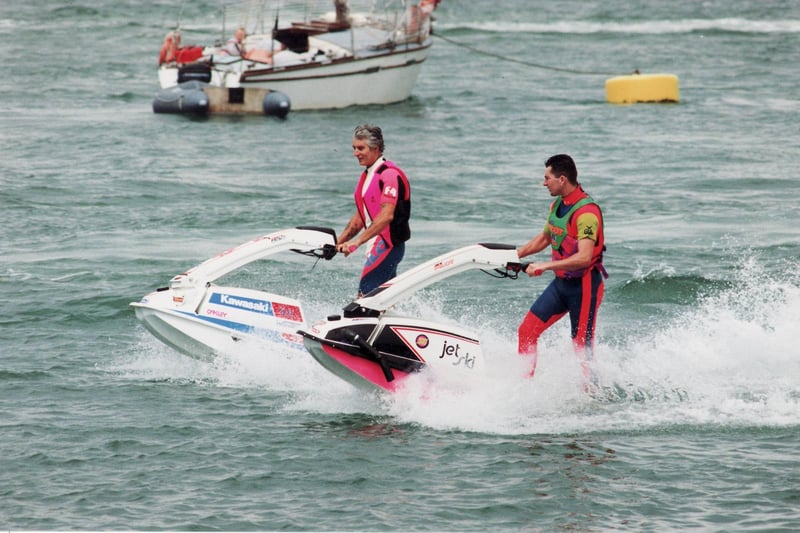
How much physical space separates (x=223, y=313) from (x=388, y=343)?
1835 mm

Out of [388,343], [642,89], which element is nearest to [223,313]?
[388,343]

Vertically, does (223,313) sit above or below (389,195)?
below

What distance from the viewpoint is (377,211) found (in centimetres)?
993

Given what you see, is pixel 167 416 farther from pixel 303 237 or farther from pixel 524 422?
pixel 524 422

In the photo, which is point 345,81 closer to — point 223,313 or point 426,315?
point 426,315

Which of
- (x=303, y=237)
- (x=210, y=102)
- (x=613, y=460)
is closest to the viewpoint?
(x=613, y=460)

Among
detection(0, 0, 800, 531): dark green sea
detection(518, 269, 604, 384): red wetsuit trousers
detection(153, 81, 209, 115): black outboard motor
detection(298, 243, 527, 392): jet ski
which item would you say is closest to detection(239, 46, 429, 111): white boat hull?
detection(0, 0, 800, 531): dark green sea

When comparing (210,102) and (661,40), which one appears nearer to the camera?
(210,102)

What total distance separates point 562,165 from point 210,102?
2220cm

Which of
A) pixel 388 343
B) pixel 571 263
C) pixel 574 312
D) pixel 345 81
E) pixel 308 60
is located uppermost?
pixel 571 263

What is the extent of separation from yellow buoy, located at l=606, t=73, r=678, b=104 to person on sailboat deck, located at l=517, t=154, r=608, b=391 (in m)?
23.0

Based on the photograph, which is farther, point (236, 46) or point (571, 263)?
point (236, 46)

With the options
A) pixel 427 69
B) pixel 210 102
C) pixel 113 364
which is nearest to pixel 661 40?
pixel 427 69

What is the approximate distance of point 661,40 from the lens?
146 feet
